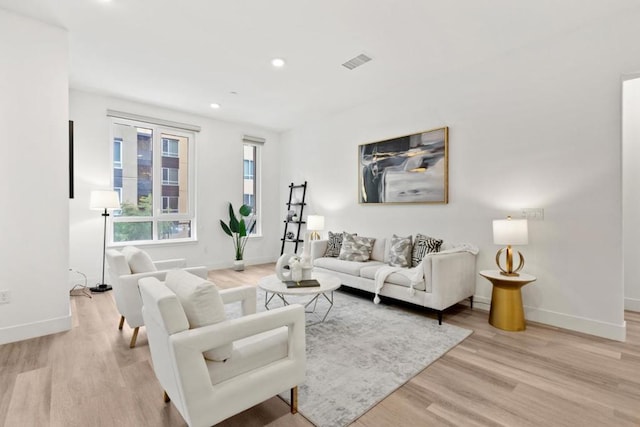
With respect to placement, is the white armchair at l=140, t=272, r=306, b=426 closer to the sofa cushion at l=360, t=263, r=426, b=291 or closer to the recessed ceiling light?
the sofa cushion at l=360, t=263, r=426, b=291

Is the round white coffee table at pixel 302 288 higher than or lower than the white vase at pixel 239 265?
higher

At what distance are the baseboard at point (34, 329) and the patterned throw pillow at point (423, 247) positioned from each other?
374 centimetres

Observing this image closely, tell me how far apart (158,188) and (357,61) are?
3.88m

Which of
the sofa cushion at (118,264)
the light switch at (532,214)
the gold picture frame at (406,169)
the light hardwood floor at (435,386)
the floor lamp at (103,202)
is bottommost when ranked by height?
the light hardwood floor at (435,386)

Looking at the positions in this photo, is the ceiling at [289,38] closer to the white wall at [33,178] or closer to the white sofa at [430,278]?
the white wall at [33,178]

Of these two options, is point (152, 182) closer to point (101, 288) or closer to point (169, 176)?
point (169, 176)

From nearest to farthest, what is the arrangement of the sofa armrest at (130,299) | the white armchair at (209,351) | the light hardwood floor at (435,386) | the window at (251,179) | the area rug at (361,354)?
1. the white armchair at (209,351)
2. the light hardwood floor at (435,386)
3. the area rug at (361,354)
4. the sofa armrest at (130,299)
5. the window at (251,179)

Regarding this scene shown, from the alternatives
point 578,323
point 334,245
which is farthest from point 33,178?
point 578,323

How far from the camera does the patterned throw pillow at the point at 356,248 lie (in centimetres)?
425

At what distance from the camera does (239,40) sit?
3.08m

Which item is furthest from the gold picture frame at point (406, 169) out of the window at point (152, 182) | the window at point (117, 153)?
the window at point (117, 153)

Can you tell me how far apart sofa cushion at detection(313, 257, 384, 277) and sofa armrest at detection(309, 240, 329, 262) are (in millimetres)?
127

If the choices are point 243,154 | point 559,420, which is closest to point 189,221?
point 243,154

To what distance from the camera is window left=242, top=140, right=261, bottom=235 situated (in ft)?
20.8
